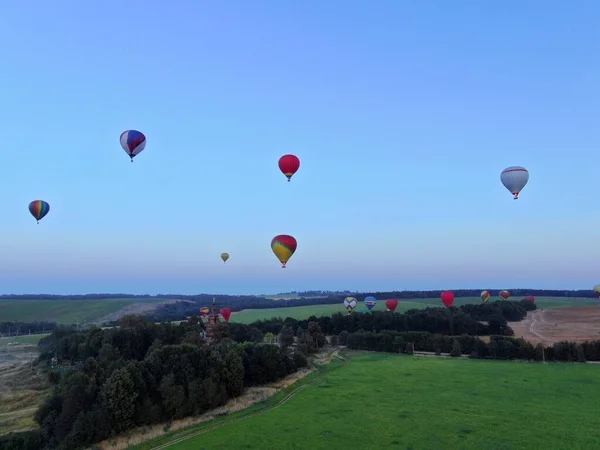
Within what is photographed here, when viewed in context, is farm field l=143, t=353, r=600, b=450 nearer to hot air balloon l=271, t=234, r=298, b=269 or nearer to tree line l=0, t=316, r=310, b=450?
tree line l=0, t=316, r=310, b=450

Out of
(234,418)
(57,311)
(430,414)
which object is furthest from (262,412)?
(57,311)

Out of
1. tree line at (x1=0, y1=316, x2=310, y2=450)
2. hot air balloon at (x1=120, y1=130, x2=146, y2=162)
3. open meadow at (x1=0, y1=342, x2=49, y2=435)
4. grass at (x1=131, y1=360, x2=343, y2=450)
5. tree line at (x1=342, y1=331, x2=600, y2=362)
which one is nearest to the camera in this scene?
grass at (x1=131, y1=360, x2=343, y2=450)

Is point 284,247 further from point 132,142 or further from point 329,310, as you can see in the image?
point 329,310

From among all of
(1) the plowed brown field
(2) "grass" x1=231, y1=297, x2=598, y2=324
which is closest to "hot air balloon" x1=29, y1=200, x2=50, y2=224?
(2) "grass" x1=231, y1=297, x2=598, y2=324

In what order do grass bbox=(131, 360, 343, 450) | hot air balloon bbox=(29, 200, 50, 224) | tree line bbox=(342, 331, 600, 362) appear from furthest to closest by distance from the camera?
1. tree line bbox=(342, 331, 600, 362)
2. hot air balloon bbox=(29, 200, 50, 224)
3. grass bbox=(131, 360, 343, 450)

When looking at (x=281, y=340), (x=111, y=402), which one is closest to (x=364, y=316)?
(x=281, y=340)

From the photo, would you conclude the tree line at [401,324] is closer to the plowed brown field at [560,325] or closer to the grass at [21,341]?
the plowed brown field at [560,325]
